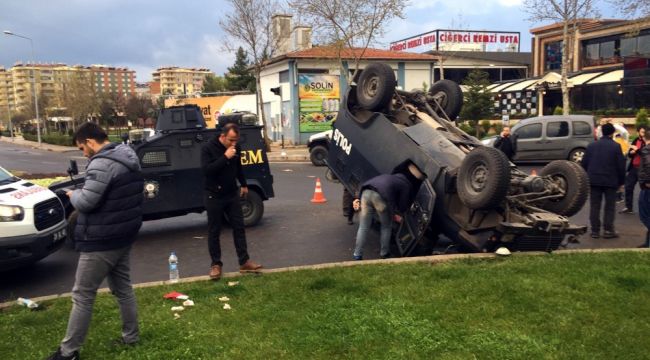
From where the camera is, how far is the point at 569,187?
21.1ft

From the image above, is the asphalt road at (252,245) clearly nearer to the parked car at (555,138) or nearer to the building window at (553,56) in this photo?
the parked car at (555,138)

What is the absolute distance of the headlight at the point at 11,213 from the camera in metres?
6.01

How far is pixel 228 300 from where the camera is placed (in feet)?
16.6

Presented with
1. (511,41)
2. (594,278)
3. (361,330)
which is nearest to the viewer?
(361,330)

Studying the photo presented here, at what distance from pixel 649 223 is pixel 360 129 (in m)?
4.03

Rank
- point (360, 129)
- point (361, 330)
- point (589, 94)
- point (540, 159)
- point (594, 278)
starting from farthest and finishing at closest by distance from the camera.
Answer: point (589, 94) < point (540, 159) < point (360, 129) < point (594, 278) < point (361, 330)

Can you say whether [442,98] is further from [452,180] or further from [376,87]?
[452,180]

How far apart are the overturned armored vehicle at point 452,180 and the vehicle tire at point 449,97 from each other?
→ 47 cm

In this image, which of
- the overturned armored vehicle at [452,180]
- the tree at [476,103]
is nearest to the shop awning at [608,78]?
the tree at [476,103]

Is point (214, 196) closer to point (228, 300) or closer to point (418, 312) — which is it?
point (228, 300)

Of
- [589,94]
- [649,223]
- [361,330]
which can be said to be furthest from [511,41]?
[361,330]

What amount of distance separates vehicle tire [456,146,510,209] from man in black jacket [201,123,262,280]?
8.24 ft

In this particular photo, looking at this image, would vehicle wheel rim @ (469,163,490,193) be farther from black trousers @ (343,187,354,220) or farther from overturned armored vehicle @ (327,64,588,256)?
black trousers @ (343,187,354,220)

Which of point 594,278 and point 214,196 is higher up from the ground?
point 214,196
